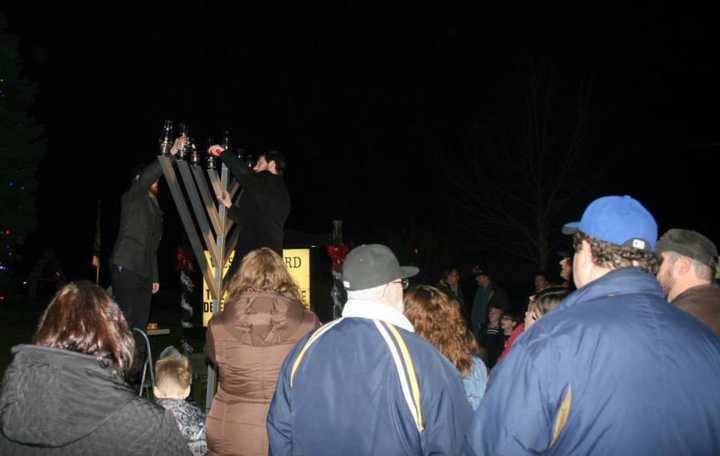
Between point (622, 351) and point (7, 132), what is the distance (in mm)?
18473

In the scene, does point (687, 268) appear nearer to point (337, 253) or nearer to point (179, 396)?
point (179, 396)

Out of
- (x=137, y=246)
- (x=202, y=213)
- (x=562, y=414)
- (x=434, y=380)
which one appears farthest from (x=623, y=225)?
Result: (x=202, y=213)

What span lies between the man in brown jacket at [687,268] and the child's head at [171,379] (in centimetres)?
300

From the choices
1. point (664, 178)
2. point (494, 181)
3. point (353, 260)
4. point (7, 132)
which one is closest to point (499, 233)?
point (494, 181)

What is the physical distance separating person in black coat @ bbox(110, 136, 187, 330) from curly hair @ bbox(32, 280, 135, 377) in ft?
11.1

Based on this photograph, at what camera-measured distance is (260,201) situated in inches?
248

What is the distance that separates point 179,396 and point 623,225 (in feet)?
9.26

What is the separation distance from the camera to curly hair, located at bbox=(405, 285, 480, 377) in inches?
161

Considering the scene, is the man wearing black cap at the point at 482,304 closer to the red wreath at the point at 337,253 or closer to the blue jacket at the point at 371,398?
the red wreath at the point at 337,253

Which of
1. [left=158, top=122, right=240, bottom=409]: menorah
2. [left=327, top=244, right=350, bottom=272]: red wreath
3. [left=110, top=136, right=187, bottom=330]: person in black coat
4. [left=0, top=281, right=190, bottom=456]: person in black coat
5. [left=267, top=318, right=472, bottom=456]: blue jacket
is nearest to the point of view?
[left=0, top=281, right=190, bottom=456]: person in black coat

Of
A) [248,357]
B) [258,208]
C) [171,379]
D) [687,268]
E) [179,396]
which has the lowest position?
[179,396]

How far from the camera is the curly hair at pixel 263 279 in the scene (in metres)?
4.10

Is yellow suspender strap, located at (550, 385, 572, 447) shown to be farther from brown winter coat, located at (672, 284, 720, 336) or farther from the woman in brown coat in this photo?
brown winter coat, located at (672, 284, 720, 336)

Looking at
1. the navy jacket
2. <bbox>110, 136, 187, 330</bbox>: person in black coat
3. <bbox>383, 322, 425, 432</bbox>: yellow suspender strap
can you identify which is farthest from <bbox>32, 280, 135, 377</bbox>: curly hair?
the navy jacket
